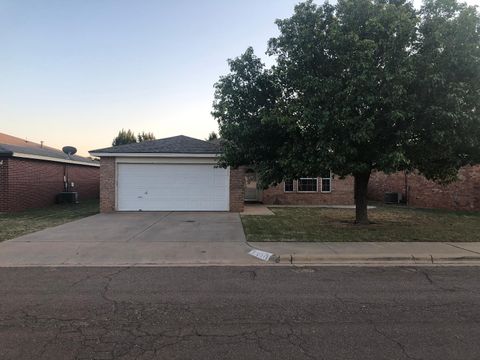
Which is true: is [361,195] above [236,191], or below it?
above

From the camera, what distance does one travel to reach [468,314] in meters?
5.07

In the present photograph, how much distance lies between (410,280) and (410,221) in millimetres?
8532

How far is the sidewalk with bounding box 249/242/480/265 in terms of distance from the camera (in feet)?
27.3

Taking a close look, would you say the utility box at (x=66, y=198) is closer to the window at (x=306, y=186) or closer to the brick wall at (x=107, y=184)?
the brick wall at (x=107, y=184)

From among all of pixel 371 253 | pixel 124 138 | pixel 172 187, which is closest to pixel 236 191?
pixel 172 187

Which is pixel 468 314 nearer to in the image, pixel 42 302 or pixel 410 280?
pixel 410 280

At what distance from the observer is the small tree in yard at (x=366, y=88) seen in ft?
30.8

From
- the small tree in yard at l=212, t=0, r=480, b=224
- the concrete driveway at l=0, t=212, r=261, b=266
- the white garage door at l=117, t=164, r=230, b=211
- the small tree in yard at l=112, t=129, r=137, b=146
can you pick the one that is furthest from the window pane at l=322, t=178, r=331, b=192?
the small tree in yard at l=112, t=129, r=137, b=146

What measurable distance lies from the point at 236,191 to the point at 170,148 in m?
3.75

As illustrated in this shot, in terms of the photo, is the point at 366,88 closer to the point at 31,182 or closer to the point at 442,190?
the point at 442,190

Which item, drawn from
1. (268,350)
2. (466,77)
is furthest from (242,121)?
(268,350)

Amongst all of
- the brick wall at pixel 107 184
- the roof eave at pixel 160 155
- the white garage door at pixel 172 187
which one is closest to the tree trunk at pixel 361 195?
the white garage door at pixel 172 187

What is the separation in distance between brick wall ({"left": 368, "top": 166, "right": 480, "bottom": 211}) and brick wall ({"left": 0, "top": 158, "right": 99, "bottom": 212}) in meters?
21.0

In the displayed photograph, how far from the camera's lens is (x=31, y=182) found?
20.1 m
